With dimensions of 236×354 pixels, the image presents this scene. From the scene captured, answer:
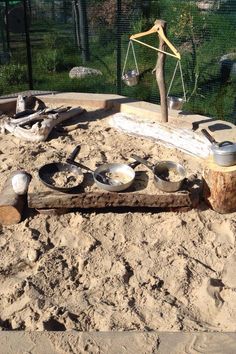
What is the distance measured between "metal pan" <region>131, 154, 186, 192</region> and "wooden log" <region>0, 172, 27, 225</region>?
3.31 ft

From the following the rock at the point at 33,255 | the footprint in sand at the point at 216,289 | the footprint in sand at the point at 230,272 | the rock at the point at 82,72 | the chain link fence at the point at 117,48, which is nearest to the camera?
the footprint in sand at the point at 216,289

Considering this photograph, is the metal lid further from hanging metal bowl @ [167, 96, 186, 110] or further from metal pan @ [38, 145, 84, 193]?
hanging metal bowl @ [167, 96, 186, 110]

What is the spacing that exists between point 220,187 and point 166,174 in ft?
1.50

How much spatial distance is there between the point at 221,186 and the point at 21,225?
1.51m

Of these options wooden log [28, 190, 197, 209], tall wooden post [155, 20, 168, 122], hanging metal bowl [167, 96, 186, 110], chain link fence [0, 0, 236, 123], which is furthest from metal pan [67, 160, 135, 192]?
chain link fence [0, 0, 236, 123]

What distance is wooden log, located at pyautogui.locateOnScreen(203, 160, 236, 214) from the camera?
144 inches

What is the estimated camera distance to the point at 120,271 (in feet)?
10.6

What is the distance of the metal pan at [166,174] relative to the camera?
3682mm

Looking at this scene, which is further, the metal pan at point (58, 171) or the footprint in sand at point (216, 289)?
the metal pan at point (58, 171)

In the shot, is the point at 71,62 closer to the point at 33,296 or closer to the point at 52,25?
the point at 52,25

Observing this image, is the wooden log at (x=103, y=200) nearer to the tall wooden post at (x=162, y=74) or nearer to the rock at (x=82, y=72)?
the tall wooden post at (x=162, y=74)

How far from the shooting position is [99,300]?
2.98 meters

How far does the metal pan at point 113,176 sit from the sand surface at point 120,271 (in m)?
0.23

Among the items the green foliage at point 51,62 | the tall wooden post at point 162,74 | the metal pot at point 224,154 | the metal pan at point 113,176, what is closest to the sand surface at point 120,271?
the metal pan at point 113,176
